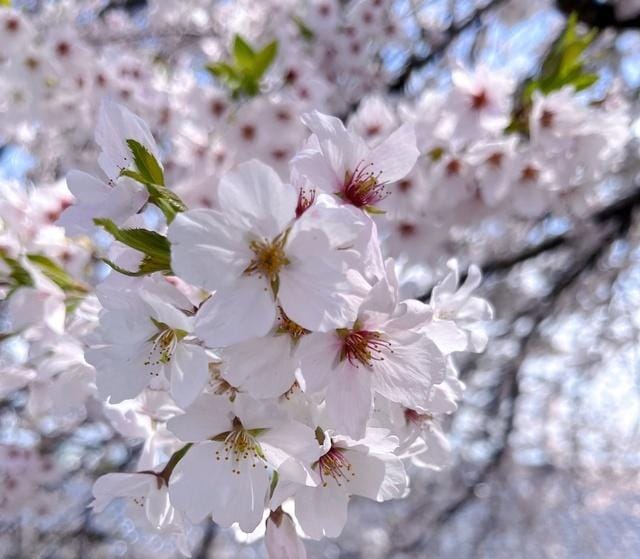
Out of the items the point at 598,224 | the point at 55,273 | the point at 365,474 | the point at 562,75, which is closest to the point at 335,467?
the point at 365,474

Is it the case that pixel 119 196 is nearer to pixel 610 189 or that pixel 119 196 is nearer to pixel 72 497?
pixel 610 189

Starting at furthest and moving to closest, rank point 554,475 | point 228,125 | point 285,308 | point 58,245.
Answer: point 554,475 < point 228,125 < point 58,245 < point 285,308

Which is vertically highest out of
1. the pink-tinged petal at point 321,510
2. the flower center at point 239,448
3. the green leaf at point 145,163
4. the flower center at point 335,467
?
the green leaf at point 145,163

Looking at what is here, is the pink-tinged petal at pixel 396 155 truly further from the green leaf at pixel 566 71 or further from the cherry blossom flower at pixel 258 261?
the green leaf at pixel 566 71

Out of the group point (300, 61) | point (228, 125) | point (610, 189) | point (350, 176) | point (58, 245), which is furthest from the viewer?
point (610, 189)

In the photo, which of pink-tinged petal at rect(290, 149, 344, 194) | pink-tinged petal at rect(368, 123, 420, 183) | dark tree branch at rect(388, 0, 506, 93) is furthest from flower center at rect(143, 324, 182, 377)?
dark tree branch at rect(388, 0, 506, 93)

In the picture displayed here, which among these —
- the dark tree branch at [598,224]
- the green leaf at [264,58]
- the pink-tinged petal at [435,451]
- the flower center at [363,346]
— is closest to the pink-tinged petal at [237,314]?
the flower center at [363,346]

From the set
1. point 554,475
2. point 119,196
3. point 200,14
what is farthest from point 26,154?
point 554,475
